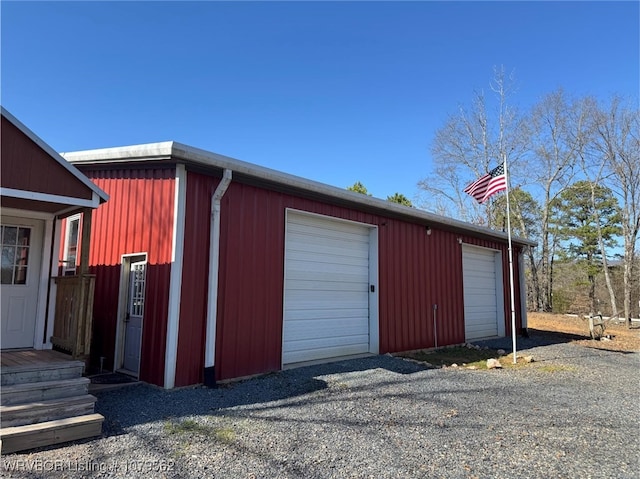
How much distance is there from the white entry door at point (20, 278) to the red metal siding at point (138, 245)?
114cm

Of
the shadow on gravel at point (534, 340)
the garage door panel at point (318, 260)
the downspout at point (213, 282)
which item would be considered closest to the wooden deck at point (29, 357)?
the downspout at point (213, 282)

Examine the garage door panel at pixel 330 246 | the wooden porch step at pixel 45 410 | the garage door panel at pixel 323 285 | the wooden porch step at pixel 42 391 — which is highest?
the garage door panel at pixel 330 246

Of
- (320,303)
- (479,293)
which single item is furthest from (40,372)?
(479,293)

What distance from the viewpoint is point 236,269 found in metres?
6.00

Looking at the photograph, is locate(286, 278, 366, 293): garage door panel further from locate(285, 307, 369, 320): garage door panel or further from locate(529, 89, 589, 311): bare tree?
locate(529, 89, 589, 311): bare tree

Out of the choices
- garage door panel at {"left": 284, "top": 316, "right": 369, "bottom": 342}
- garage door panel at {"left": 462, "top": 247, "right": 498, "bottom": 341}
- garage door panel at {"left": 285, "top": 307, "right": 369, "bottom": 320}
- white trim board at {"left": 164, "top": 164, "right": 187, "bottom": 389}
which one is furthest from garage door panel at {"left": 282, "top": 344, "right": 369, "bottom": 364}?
garage door panel at {"left": 462, "top": 247, "right": 498, "bottom": 341}

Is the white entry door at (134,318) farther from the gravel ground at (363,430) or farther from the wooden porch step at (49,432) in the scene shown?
the wooden porch step at (49,432)

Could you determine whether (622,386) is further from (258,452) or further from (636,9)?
(636,9)

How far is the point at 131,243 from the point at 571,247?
1036 inches

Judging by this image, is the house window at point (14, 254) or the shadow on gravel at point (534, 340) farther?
the shadow on gravel at point (534, 340)

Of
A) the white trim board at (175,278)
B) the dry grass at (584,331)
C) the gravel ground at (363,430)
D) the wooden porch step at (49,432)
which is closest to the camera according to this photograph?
the gravel ground at (363,430)

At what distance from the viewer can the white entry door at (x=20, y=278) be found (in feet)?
17.5

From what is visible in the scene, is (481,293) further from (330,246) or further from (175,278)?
(175,278)

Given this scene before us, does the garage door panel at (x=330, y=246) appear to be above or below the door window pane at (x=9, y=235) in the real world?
above
